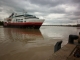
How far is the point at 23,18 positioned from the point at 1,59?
29.7 m

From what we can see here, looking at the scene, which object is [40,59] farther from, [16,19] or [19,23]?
[16,19]

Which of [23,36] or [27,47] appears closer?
[27,47]

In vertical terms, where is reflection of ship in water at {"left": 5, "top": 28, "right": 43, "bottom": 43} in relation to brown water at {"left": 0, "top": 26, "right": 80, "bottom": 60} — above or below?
below

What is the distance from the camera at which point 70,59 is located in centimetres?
215

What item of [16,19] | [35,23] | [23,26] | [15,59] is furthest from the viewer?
[16,19]

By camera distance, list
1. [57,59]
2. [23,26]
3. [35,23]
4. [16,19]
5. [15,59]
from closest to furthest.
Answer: [57,59] → [15,59] → [35,23] → [23,26] → [16,19]

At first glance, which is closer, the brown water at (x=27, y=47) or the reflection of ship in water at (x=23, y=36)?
the brown water at (x=27, y=47)

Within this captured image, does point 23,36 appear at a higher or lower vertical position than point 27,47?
lower

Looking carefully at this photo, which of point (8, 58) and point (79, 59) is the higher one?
point (79, 59)

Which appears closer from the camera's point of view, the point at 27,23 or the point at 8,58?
the point at 8,58

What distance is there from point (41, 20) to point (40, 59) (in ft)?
89.6

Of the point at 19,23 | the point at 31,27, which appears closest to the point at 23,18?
the point at 19,23

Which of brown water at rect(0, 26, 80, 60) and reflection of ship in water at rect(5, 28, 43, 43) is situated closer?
brown water at rect(0, 26, 80, 60)

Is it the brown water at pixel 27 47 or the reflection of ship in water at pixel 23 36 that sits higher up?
the brown water at pixel 27 47
